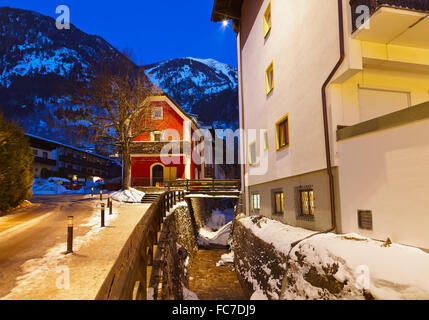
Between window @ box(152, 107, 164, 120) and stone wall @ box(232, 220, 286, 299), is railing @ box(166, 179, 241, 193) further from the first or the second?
window @ box(152, 107, 164, 120)

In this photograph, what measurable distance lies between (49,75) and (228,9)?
460 feet

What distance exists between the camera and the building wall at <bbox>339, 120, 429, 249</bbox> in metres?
4.70

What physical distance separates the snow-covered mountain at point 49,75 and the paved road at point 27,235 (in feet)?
266

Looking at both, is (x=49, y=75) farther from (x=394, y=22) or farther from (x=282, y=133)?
(x=394, y=22)

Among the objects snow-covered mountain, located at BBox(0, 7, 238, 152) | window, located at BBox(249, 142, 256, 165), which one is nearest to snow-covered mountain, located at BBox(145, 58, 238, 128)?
snow-covered mountain, located at BBox(0, 7, 238, 152)

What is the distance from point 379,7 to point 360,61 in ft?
3.93

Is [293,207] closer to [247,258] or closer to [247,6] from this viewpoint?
[247,258]

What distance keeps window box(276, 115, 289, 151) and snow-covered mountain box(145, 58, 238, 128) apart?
89.4 meters

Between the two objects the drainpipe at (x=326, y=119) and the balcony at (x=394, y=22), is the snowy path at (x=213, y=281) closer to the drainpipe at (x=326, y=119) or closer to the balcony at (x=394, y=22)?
the drainpipe at (x=326, y=119)

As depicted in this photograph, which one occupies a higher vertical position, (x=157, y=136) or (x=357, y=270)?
(x=157, y=136)

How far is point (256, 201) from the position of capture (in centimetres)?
1389

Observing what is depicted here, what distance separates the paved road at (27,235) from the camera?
554cm

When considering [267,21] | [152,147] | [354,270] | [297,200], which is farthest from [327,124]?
[152,147]

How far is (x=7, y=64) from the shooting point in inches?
4759
